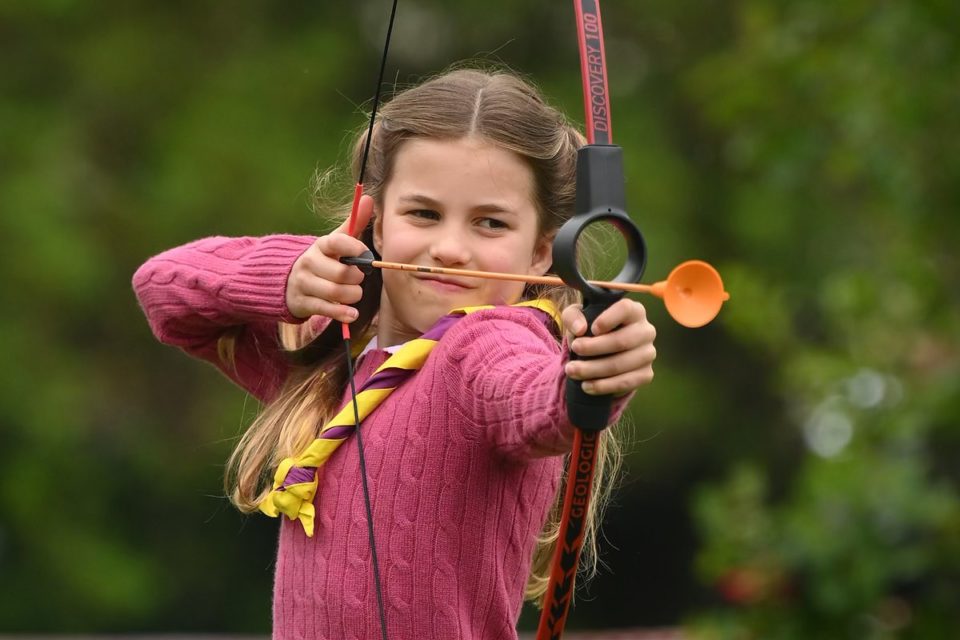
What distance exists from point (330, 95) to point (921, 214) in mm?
5616

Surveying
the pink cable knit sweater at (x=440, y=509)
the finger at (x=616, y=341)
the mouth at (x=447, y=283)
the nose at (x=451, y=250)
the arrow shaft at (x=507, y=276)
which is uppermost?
the nose at (x=451, y=250)

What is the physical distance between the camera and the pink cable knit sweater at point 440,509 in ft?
6.63

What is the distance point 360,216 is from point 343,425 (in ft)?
1.00

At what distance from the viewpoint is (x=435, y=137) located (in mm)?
2250

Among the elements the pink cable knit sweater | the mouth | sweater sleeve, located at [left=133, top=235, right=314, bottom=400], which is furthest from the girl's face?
sweater sleeve, located at [left=133, top=235, right=314, bottom=400]

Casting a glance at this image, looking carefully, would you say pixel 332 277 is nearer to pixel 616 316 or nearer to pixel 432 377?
pixel 432 377

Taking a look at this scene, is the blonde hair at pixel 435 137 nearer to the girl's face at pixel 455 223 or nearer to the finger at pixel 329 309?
the girl's face at pixel 455 223

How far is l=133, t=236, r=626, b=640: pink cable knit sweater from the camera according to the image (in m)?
2.02

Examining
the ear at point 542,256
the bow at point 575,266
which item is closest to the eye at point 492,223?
the ear at point 542,256

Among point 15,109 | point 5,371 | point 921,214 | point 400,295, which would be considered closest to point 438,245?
point 400,295

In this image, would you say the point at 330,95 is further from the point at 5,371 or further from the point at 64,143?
the point at 5,371

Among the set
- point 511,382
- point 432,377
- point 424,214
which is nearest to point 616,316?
point 511,382

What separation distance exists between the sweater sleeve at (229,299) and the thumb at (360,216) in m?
0.13

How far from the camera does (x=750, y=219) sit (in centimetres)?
928
